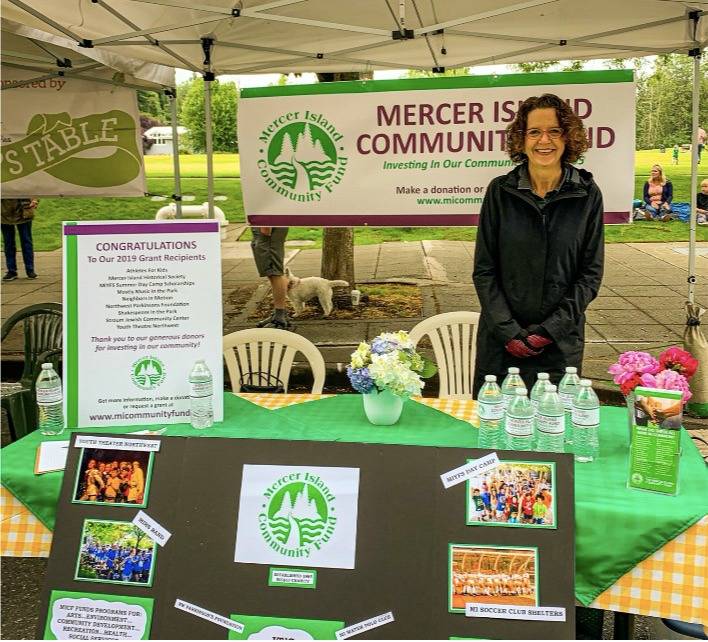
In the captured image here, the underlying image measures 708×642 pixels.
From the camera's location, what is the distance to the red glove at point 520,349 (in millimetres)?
2977

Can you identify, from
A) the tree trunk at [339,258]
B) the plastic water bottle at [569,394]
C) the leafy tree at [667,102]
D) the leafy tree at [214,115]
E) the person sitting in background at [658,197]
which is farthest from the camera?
the leafy tree at [214,115]

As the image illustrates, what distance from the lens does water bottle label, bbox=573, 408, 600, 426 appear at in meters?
2.18

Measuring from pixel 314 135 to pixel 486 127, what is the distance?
1.27 metres

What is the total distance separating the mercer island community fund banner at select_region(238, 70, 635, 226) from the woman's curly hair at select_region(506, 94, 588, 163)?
2.17 metres

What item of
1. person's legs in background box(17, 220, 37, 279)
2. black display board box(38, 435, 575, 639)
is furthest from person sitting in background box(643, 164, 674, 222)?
black display board box(38, 435, 575, 639)

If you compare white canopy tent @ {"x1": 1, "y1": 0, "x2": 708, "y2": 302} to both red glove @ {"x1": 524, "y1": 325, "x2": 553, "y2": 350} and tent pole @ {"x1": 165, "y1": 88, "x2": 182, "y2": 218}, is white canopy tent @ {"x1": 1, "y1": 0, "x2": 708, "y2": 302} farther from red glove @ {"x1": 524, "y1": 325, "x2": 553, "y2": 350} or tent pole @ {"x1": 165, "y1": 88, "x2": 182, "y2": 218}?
red glove @ {"x1": 524, "y1": 325, "x2": 553, "y2": 350}

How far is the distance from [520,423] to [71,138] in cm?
572

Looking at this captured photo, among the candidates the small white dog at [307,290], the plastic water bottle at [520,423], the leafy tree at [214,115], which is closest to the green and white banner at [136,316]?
the plastic water bottle at [520,423]

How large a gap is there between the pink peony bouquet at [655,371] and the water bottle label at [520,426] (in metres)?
0.29

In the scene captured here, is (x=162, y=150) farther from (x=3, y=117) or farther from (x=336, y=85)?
(x=336, y=85)

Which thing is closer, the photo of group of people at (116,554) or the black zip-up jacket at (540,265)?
the photo of group of people at (116,554)

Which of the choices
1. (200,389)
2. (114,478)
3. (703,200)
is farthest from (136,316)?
(703,200)

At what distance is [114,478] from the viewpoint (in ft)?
6.77

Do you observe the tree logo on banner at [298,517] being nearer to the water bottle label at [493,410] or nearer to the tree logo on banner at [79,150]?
the water bottle label at [493,410]
